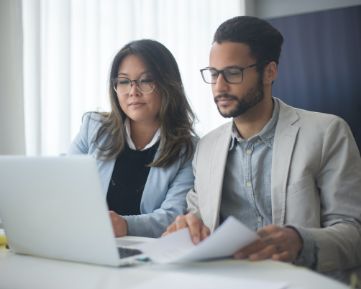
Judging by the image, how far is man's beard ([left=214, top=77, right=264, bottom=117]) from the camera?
152 cm

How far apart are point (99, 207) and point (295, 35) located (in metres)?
1.88

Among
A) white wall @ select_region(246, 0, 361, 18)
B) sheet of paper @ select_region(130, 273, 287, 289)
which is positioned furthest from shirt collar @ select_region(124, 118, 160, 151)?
white wall @ select_region(246, 0, 361, 18)

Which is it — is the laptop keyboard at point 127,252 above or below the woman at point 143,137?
below

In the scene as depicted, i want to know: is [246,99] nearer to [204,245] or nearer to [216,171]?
[216,171]

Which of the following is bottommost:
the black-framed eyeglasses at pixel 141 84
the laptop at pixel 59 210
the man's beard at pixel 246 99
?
the laptop at pixel 59 210

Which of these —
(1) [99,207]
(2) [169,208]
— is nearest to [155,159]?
(2) [169,208]

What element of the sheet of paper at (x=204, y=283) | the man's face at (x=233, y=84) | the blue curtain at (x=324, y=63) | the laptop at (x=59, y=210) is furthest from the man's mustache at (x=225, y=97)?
the blue curtain at (x=324, y=63)

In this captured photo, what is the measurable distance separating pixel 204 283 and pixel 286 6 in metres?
2.38

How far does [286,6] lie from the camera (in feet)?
9.46

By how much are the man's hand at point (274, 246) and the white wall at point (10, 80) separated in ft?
6.03

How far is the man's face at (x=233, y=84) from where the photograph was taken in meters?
1.51

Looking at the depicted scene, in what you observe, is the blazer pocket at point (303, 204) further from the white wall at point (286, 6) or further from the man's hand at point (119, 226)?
the white wall at point (286, 6)

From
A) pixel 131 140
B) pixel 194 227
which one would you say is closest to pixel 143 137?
pixel 131 140

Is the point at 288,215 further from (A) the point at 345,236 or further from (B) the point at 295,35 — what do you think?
(B) the point at 295,35
